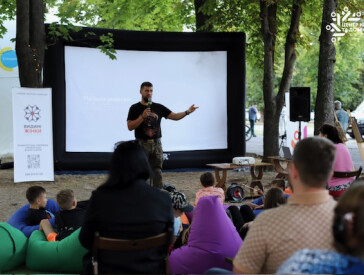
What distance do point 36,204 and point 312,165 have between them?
330 cm

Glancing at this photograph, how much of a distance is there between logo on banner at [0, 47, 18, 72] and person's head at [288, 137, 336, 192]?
12.7 meters

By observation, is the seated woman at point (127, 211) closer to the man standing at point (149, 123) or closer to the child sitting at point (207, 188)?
the child sitting at point (207, 188)

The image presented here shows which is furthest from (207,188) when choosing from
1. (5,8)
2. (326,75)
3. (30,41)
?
(5,8)

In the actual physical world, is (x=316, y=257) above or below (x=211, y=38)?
below

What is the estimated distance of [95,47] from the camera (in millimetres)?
10758

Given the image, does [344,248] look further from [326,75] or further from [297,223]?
[326,75]


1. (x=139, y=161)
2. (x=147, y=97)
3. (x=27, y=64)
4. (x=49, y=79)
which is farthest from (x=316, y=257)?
(x=49, y=79)

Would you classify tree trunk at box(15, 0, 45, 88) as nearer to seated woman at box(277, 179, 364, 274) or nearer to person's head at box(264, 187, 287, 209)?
person's head at box(264, 187, 287, 209)

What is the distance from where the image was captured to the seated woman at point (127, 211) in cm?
270

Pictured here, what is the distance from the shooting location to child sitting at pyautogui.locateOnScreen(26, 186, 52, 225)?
4793mm

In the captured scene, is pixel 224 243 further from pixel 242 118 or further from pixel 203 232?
pixel 242 118

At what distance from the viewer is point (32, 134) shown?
29.8ft

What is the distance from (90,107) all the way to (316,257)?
9461mm

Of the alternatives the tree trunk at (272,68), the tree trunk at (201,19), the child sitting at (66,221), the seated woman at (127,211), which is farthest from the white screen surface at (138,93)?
the seated woman at (127,211)
